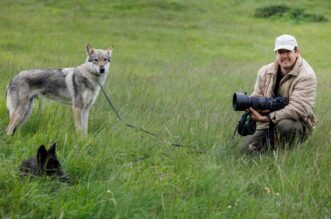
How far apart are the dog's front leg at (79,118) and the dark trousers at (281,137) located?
69.7 inches

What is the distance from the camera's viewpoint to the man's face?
5.67m

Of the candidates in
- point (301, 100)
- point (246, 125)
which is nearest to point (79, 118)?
point (246, 125)

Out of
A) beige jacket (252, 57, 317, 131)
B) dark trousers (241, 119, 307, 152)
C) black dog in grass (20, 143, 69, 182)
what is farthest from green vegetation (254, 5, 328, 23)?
black dog in grass (20, 143, 69, 182)

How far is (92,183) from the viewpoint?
3840 mm

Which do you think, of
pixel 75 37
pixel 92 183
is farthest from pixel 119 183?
pixel 75 37

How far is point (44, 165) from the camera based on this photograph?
3834mm

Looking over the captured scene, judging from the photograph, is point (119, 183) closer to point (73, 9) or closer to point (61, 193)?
point (61, 193)

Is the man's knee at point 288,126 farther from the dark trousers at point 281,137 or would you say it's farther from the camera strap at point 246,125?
the camera strap at point 246,125

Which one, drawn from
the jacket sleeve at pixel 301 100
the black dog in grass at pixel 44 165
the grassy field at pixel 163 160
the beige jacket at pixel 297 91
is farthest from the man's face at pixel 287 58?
the black dog in grass at pixel 44 165

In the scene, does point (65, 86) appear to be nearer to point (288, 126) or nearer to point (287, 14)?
point (288, 126)

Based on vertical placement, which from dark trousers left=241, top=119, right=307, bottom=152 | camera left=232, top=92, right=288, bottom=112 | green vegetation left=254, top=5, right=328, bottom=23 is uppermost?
Answer: green vegetation left=254, top=5, right=328, bottom=23

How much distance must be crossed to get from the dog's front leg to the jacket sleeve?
2.14m

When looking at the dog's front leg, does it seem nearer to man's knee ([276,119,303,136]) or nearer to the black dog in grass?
the black dog in grass

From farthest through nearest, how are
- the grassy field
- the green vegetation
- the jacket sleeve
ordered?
the green vegetation < the jacket sleeve < the grassy field
